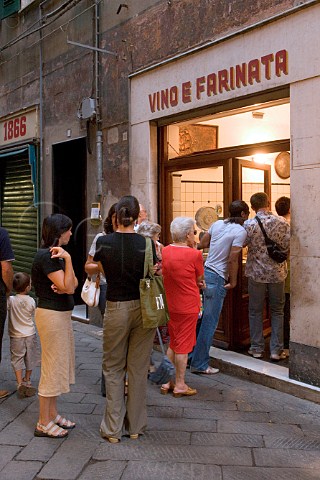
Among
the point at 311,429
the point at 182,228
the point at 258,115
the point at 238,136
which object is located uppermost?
the point at 258,115

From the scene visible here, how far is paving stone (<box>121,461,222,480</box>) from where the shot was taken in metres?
3.73

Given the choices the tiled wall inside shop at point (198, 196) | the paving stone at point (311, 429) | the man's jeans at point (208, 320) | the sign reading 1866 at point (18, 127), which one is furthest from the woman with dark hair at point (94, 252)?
the sign reading 1866 at point (18, 127)

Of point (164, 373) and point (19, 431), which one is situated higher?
point (164, 373)

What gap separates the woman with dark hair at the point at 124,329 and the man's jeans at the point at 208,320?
1773 mm

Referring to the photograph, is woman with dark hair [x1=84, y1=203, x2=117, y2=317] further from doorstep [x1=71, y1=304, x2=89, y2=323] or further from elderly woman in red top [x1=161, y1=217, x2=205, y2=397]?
doorstep [x1=71, y1=304, x2=89, y2=323]

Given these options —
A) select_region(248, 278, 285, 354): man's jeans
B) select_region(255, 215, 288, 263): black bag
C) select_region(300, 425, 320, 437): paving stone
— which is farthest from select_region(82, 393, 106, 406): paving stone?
select_region(255, 215, 288, 263): black bag

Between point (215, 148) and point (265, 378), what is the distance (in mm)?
2796

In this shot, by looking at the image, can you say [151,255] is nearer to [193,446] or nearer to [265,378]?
[193,446]

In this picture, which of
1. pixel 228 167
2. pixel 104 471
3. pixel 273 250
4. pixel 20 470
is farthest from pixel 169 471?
pixel 228 167

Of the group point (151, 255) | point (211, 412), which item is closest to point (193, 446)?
point (211, 412)

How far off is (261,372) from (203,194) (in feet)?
7.89

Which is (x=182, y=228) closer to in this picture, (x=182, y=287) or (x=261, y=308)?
(x=182, y=287)

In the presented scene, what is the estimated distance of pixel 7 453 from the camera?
13.5 ft

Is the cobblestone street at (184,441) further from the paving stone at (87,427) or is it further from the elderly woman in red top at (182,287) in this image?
the elderly woman in red top at (182,287)
